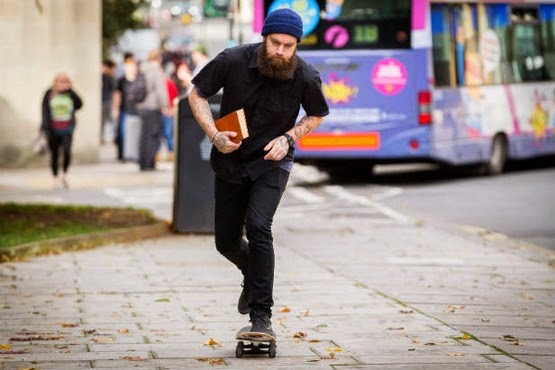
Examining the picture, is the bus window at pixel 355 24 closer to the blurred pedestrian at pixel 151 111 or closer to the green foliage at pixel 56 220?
the blurred pedestrian at pixel 151 111

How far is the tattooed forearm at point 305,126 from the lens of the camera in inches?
291

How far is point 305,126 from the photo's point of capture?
A: 24.4 ft

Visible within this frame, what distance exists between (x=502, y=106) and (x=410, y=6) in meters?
3.12

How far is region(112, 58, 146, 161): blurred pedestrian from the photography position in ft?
79.0

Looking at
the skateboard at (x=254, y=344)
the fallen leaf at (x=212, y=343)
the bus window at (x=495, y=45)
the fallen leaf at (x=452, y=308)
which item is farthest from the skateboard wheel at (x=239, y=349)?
the bus window at (x=495, y=45)

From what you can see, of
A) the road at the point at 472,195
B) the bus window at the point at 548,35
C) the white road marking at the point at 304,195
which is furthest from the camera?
the bus window at the point at 548,35

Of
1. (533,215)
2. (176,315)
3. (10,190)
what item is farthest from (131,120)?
(176,315)

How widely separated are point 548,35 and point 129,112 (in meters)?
7.29

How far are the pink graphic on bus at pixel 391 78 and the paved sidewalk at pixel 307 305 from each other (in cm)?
674

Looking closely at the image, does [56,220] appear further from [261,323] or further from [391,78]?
[391,78]

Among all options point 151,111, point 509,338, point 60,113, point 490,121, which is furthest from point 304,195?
point 509,338

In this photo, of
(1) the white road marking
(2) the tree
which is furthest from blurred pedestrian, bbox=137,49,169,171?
(2) the tree

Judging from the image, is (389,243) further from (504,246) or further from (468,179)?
(468,179)

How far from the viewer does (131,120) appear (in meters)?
24.9
